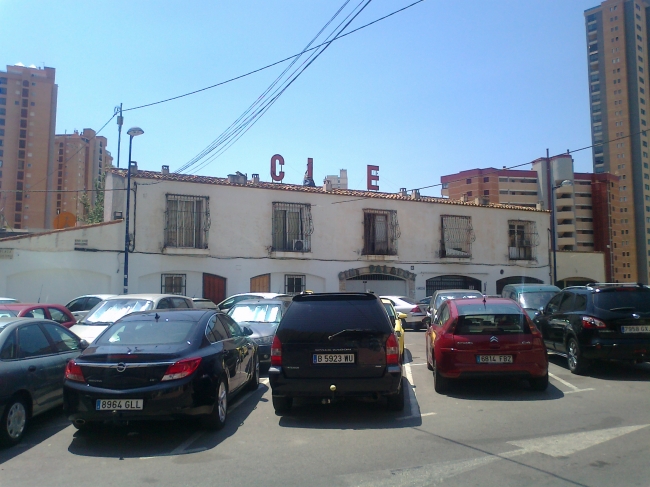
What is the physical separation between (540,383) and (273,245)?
19.5 meters

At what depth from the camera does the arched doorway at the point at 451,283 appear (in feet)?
102

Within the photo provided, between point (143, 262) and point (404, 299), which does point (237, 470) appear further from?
point (143, 262)

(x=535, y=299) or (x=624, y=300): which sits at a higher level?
(x=624, y=300)

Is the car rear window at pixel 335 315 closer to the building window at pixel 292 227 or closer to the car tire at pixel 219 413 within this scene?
the car tire at pixel 219 413

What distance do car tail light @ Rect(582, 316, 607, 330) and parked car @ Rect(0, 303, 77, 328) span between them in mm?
9464

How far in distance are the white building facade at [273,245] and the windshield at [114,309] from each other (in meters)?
12.4

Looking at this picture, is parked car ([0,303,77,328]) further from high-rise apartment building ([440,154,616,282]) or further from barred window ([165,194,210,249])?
high-rise apartment building ([440,154,616,282])

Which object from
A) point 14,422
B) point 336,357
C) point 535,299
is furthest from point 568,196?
point 14,422

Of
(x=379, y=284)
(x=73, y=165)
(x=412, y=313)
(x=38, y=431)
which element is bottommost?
(x=38, y=431)

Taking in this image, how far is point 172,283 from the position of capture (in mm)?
25094

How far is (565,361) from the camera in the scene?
12.1m

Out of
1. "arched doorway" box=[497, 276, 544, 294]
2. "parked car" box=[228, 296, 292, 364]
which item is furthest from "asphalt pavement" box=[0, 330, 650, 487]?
"arched doorway" box=[497, 276, 544, 294]

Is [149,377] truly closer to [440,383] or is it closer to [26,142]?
[440,383]

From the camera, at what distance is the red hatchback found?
833cm
